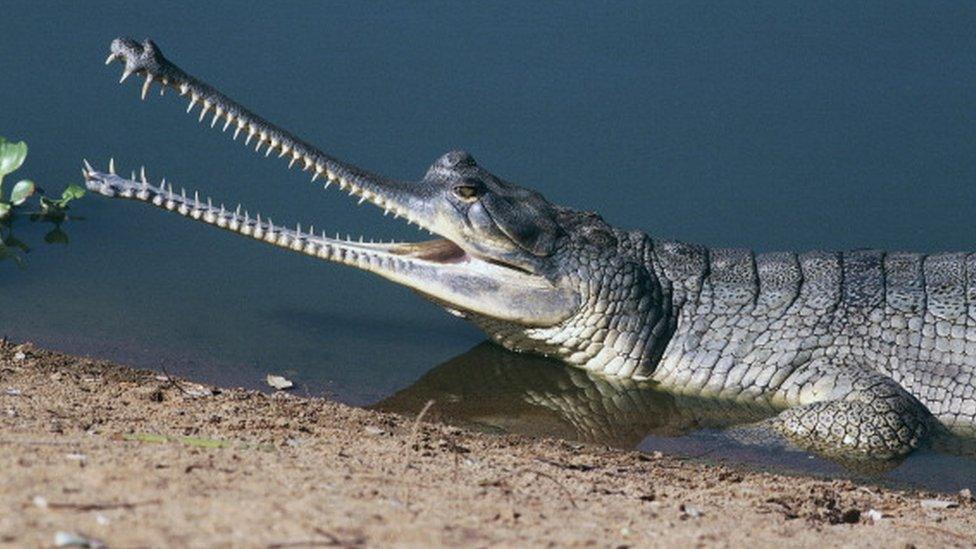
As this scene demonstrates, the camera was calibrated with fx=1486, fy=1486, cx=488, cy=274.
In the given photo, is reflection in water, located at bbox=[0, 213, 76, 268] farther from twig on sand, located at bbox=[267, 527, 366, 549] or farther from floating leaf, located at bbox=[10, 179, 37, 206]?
twig on sand, located at bbox=[267, 527, 366, 549]

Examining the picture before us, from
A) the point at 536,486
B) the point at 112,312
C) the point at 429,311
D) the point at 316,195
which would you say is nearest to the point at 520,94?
the point at 316,195

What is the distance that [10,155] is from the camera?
8242 millimetres

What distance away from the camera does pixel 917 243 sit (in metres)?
9.98

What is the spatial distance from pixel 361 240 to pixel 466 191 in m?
0.65

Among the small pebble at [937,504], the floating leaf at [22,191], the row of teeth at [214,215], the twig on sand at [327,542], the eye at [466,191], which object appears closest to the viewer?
the twig on sand at [327,542]

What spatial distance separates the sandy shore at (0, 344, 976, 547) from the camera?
13.2 ft

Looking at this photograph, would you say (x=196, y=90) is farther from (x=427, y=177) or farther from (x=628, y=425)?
(x=628, y=425)

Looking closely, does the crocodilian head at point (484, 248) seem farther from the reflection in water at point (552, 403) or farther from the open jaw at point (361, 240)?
the reflection in water at point (552, 403)

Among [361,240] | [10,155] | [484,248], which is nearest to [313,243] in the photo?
[361,240]

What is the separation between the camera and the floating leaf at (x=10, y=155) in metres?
8.20

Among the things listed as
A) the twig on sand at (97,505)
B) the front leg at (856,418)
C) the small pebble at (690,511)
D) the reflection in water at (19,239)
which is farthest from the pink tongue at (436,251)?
the twig on sand at (97,505)

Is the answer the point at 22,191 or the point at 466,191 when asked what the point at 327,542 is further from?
the point at 22,191

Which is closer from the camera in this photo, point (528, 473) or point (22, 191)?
point (528, 473)

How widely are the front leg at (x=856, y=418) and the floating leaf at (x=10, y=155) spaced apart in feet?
14.2
